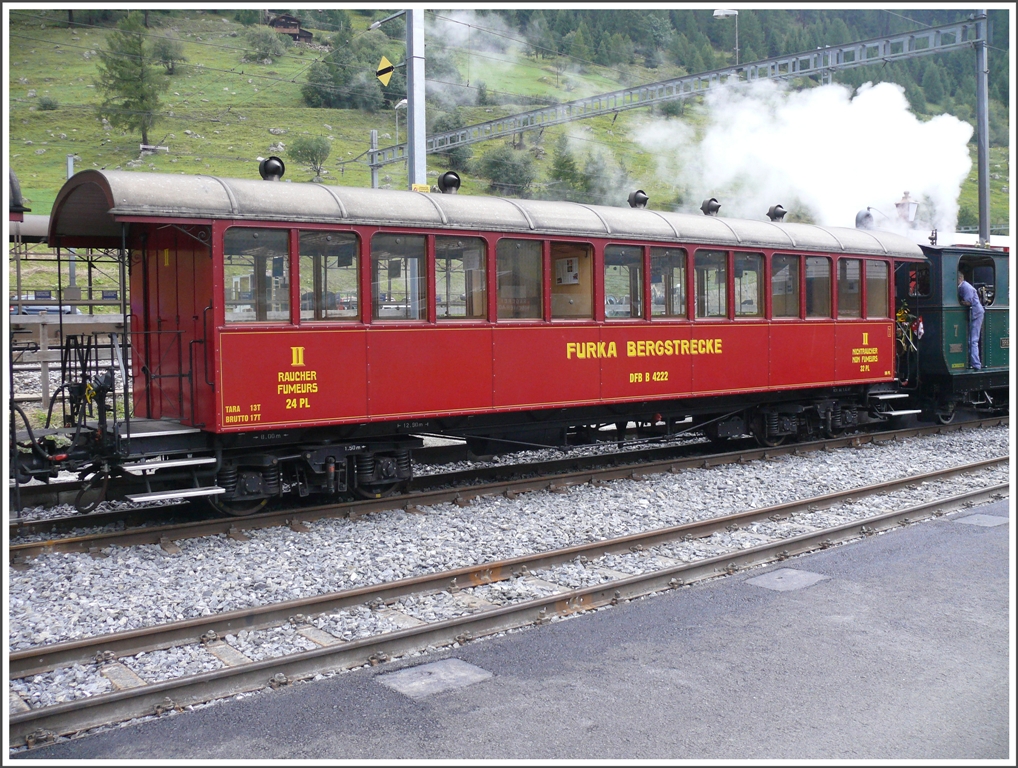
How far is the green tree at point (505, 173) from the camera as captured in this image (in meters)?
63.4

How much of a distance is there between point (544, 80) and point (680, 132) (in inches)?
550

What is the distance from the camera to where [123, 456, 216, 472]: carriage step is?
8.22 metres

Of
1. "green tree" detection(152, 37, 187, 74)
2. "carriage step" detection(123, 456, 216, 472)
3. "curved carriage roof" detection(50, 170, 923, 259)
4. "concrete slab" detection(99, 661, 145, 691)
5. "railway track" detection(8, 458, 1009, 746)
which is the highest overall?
"green tree" detection(152, 37, 187, 74)

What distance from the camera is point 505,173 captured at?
6397cm

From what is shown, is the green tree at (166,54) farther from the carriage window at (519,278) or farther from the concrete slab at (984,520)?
the concrete slab at (984,520)

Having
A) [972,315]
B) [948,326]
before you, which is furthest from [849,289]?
[972,315]

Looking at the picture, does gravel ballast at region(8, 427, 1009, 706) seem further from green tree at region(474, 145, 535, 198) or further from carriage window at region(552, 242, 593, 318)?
A: green tree at region(474, 145, 535, 198)

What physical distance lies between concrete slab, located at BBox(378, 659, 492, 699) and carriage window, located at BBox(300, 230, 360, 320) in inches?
173

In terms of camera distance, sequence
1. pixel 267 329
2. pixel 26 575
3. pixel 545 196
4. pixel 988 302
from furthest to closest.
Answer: pixel 545 196 → pixel 988 302 → pixel 267 329 → pixel 26 575

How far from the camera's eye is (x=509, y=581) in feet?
23.7

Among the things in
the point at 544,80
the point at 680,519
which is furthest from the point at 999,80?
the point at 680,519

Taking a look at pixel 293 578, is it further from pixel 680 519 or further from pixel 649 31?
pixel 649 31

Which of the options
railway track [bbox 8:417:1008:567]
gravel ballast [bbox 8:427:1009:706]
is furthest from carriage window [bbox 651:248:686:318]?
gravel ballast [bbox 8:427:1009:706]

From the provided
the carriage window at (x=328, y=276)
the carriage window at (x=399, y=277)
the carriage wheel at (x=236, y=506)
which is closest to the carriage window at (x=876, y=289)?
the carriage window at (x=399, y=277)
